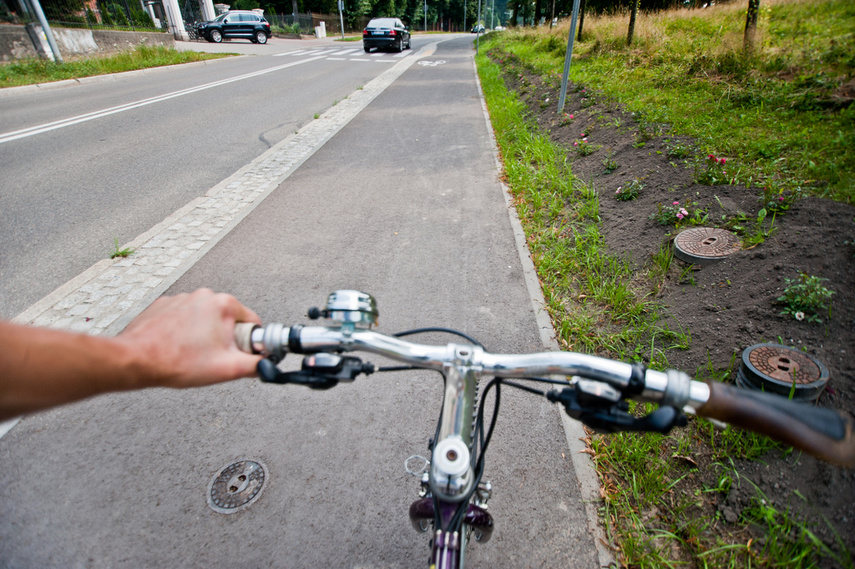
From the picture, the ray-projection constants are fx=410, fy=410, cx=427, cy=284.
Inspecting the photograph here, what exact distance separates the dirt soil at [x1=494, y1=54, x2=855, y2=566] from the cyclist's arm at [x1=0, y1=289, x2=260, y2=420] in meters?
2.65

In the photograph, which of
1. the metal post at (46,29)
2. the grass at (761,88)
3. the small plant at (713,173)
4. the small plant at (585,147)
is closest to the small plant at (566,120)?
the grass at (761,88)

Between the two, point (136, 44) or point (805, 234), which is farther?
point (136, 44)

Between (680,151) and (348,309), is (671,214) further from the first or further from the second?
(348,309)

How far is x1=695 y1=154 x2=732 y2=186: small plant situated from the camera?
4.43 m

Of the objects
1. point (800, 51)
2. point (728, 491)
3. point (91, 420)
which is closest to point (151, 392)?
point (91, 420)

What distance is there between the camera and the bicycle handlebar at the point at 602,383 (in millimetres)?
940

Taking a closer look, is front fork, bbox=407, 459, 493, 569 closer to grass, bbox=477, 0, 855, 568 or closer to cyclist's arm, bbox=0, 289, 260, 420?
cyclist's arm, bbox=0, 289, 260, 420

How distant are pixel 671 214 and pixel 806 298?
174cm

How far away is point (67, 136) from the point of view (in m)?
8.35

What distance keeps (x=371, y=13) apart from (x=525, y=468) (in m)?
62.7

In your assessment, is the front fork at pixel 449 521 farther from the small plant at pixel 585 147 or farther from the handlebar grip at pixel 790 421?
the small plant at pixel 585 147

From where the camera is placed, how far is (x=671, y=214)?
436 centimetres

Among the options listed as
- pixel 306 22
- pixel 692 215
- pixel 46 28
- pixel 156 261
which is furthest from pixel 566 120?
pixel 306 22

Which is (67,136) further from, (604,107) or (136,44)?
(136,44)
